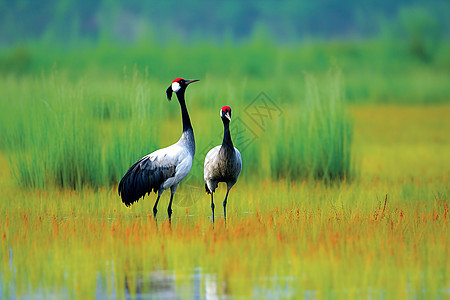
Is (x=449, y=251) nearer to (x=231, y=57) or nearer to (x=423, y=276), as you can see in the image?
(x=423, y=276)

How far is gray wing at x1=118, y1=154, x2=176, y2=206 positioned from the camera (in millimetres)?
8898

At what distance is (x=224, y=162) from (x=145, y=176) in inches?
39.4

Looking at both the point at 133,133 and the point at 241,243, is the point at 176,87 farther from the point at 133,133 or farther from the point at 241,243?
the point at 241,243

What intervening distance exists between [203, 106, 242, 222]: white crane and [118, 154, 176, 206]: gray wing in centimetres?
54

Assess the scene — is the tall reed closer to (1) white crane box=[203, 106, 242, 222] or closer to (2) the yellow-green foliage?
(2) the yellow-green foliage

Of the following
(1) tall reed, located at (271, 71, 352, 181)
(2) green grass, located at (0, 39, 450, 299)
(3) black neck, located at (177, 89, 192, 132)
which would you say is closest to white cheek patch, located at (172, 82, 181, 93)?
(3) black neck, located at (177, 89, 192, 132)

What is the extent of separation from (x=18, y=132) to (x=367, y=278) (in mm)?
7335

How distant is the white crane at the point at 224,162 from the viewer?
8891 mm

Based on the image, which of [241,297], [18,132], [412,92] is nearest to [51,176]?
[18,132]

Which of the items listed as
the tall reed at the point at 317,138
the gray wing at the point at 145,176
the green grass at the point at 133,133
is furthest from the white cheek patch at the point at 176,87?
the tall reed at the point at 317,138

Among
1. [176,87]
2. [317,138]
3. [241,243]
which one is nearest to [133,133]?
[176,87]

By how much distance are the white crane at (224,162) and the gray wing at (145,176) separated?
539mm

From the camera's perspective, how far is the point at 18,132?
11680 millimetres

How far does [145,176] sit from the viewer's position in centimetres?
895
